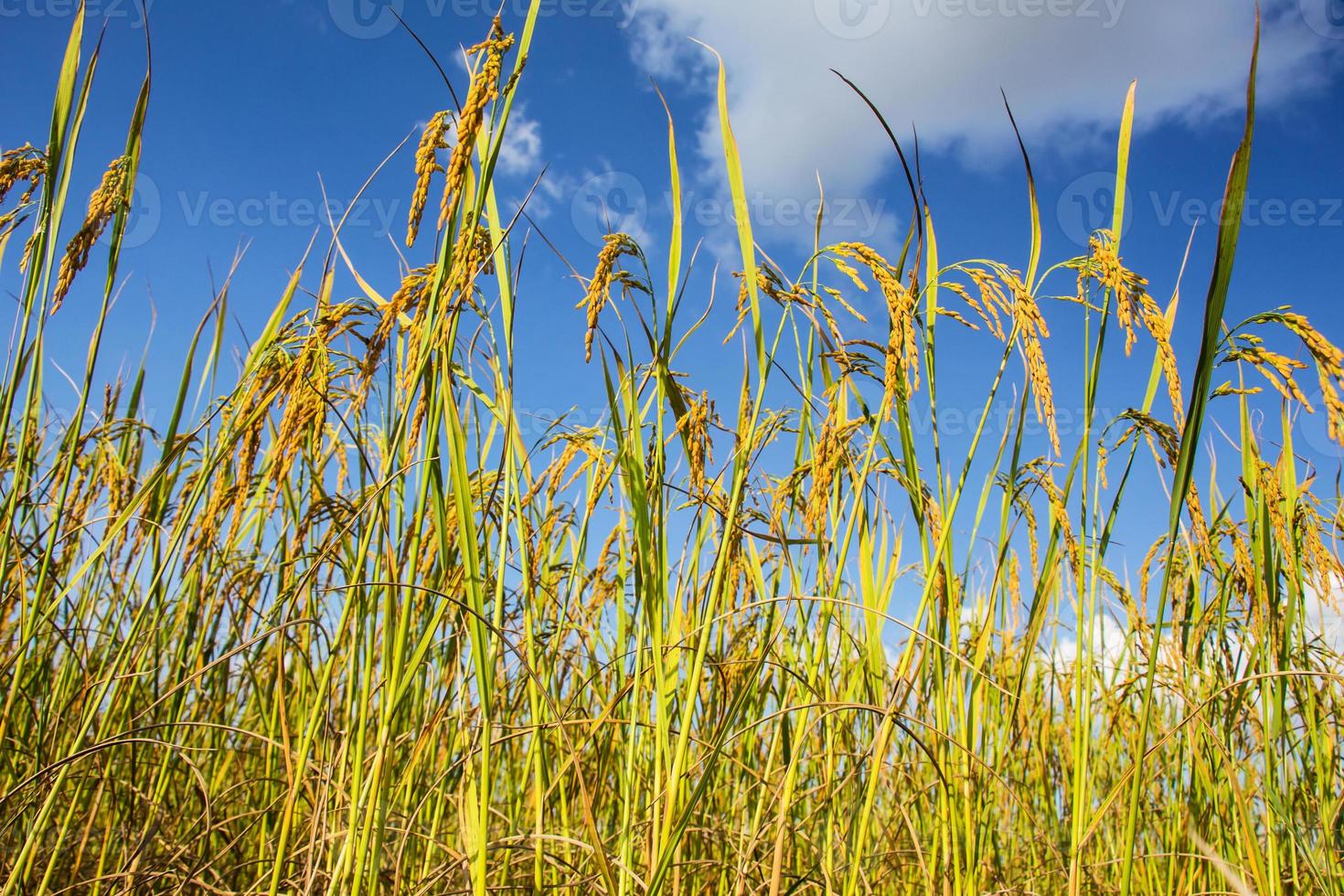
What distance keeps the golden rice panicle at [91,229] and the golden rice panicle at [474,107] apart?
0.67m

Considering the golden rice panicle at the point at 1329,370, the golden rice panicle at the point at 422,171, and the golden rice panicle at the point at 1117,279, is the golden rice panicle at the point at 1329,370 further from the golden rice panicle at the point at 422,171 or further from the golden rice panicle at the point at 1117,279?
the golden rice panicle at the point at 422,171

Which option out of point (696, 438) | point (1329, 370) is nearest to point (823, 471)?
point (696, 438)

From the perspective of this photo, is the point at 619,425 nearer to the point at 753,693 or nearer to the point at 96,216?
the point at 753,693

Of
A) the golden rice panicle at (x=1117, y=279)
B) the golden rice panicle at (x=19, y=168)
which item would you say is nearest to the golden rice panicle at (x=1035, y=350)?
the golden rice panicle at (x=1117, y=279)

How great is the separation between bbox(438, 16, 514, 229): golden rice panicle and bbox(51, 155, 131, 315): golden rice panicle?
67 cm

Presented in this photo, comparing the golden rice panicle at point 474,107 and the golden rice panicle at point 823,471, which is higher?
the golden rice panicle at point 474,107

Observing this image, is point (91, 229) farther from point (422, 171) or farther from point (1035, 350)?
point (1035, 350)

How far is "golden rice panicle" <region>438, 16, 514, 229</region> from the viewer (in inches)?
44.7

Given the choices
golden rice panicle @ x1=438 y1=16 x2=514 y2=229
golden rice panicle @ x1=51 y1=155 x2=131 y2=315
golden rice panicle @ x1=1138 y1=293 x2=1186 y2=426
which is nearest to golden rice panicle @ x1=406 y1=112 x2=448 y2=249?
golden rice panicle @ x1=438 y1=16 x2=514 y2=229

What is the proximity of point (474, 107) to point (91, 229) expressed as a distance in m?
0.78

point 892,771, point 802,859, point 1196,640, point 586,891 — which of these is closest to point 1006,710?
point 892,771

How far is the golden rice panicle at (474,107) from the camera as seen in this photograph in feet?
3.72

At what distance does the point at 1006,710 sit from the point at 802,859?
2.31 feet

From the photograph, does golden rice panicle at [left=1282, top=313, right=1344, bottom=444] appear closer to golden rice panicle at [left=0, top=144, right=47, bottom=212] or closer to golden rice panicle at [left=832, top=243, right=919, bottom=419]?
golden rice panicle at [left=832, top=243, right=919, bottom=419]
